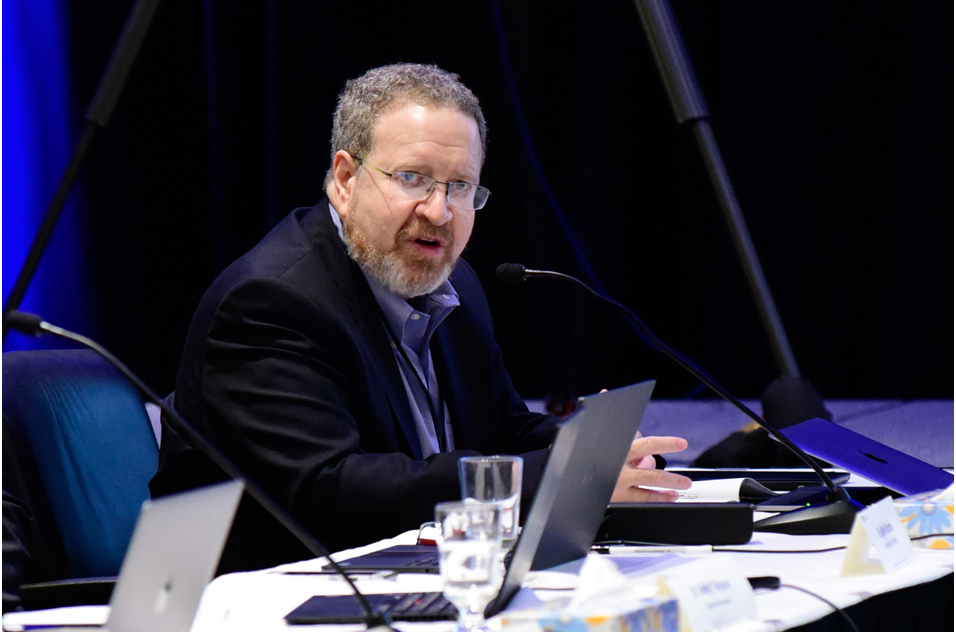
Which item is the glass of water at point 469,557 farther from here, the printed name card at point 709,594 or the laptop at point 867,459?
the laptop at point 867,459

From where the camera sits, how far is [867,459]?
4.83 feet

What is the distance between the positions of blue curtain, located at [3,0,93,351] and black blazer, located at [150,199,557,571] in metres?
2.20

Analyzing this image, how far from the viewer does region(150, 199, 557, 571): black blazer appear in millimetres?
1582

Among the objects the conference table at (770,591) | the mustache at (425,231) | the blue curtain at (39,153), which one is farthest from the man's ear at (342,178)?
the blue curtain at (39,153)

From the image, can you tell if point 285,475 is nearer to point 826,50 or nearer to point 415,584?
point 415,584

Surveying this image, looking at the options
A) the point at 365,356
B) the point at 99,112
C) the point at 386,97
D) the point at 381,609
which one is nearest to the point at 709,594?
the point at 381,609

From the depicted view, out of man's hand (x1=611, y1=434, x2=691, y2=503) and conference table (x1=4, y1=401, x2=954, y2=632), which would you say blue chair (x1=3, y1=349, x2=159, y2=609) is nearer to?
conference table (x1=4, y1=401, x2=954, y2=632)

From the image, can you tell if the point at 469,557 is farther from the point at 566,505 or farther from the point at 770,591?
the point at 770,591

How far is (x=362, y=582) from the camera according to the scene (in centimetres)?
116

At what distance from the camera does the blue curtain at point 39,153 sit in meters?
3.83

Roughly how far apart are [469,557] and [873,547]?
1.49 feet

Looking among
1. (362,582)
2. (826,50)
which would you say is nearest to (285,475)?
(362,582)

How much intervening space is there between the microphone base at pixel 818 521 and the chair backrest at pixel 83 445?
94 cm

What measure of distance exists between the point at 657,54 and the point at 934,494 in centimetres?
118
